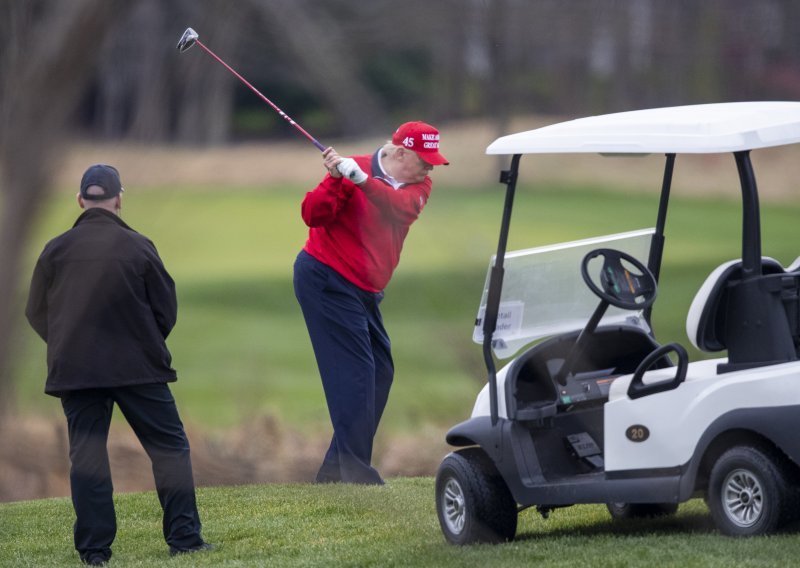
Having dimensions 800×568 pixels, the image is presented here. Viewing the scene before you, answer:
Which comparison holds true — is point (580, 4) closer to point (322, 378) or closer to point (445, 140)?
point (445, 140)

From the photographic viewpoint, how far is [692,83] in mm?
909

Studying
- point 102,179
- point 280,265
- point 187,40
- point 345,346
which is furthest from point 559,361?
point 187,40

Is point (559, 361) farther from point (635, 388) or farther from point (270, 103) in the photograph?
point (270, 103)

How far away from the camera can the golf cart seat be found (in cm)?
355

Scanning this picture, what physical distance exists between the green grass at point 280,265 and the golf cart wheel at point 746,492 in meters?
2.21

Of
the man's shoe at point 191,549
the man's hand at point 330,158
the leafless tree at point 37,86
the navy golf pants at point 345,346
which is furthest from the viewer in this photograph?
the navy golf pants at point 345,346

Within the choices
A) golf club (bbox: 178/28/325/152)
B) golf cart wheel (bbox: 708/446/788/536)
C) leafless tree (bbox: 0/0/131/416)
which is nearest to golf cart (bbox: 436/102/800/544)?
golf cart wheel (bbox: 708/446/788/536)

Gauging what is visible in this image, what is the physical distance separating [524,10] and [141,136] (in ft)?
0.88

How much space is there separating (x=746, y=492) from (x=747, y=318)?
51 centimetres

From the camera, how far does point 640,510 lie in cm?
444

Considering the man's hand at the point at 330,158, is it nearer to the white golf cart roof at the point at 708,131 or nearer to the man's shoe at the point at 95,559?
the white golf cart roof at the point at 708,131

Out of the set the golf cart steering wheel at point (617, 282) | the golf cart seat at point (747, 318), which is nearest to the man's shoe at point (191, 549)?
the golf cart steering wheel at point (617, 282)

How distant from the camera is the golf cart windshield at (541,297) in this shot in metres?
4.01

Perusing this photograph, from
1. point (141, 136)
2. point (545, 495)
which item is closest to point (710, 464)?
point (545, 495)
